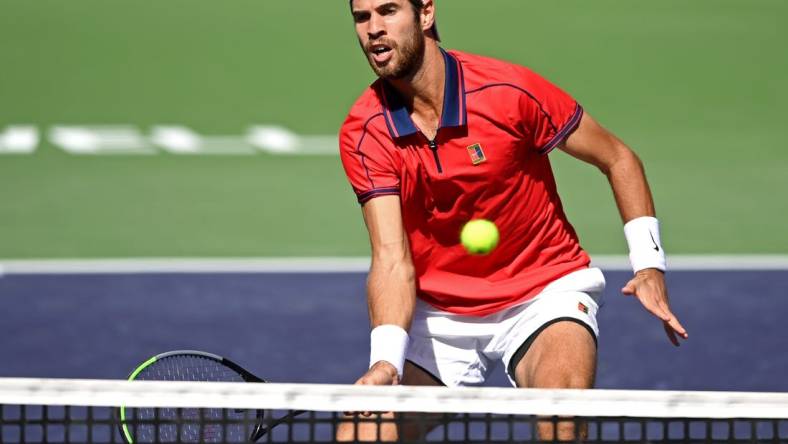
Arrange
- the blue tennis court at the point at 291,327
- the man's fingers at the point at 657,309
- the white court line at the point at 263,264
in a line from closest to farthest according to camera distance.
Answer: the man's fingers at the point at 657,309, the blue tennis court at the point at 291,327, the white court line at the point at 263,264

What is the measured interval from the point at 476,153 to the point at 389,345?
77 centimetres

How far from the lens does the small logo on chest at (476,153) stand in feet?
16.8

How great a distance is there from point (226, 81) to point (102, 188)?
10.8 feet

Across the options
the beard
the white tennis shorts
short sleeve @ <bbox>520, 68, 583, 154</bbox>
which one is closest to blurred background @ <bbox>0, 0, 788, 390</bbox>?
the white tennis shorts

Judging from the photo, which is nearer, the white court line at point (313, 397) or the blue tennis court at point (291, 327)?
the white court line at point (313, 397)

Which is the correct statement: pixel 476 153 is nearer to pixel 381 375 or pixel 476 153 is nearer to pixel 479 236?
pixel 479 236

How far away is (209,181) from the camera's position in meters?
12.1

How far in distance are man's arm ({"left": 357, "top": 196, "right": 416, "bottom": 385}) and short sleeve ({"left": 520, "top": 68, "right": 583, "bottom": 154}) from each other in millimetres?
536

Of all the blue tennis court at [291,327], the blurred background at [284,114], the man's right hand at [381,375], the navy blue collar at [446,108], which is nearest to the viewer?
the man's right hand at [381,375]

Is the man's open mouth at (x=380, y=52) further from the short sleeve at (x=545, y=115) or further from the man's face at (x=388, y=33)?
the short sleeve at (x=545, y=115)

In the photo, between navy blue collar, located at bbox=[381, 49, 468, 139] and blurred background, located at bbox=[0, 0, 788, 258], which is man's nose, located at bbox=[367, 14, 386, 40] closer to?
navy blue collar, located at bbox=[381, 49, 468, 139]

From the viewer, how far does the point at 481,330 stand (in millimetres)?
5359

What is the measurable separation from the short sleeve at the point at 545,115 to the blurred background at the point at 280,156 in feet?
9.30

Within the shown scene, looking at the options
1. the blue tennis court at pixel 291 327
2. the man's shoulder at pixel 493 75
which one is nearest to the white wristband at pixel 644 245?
the man's shoulder at pixel 493 75
